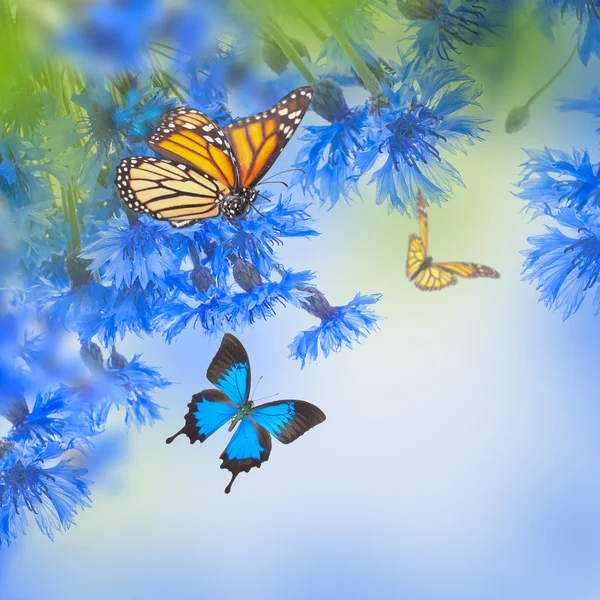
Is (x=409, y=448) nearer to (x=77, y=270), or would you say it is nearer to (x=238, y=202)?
(x=238, y=202)

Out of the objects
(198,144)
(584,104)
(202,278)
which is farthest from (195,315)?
(584,104)

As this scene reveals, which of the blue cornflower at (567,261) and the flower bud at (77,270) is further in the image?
the flower bud at (77,270)

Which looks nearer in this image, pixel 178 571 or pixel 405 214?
pixel 405 214

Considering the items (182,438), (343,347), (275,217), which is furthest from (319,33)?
(182,438)

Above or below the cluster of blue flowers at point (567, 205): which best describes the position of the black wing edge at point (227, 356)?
below

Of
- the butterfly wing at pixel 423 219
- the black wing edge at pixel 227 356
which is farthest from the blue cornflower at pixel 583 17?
the black wing edge at pixel 227 356

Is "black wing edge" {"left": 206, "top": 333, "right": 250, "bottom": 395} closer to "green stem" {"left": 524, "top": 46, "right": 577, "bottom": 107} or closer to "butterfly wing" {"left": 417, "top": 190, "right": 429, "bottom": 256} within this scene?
"butterfly wing" {"left": 417, "top": 190, "right": 429, "bottom": 256}

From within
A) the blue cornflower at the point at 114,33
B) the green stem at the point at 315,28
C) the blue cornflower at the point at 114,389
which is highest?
the green stem at the point at 315,28

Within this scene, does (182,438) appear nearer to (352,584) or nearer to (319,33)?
(352,584)

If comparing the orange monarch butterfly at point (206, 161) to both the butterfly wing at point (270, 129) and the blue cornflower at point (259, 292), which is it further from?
the blue cornflower at point (259, 292)
